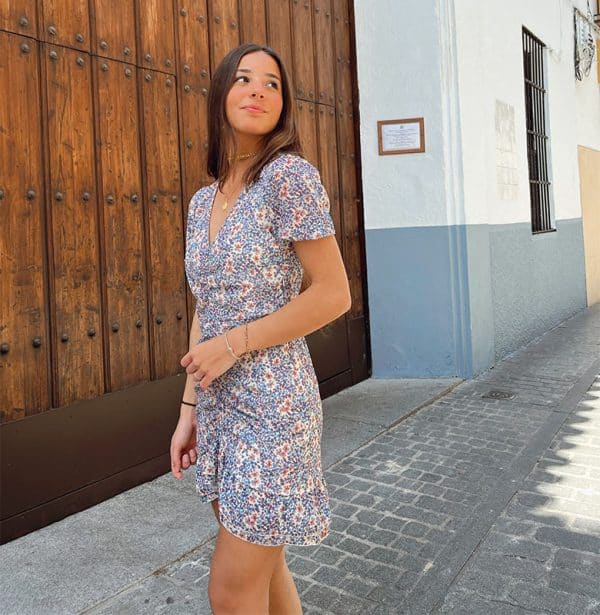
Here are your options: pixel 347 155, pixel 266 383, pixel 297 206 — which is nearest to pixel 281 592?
pixel 266 383

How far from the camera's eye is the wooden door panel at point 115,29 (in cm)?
336

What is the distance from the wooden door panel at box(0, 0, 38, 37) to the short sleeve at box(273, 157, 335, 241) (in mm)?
2078

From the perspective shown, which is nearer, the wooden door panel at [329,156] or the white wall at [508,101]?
the wooden door panel at [329,156]

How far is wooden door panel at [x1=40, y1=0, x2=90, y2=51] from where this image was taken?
3096mm

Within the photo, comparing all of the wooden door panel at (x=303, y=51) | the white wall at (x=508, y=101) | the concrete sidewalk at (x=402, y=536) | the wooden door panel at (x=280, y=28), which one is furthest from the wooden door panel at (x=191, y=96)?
the white wall at (x=508, y=101)

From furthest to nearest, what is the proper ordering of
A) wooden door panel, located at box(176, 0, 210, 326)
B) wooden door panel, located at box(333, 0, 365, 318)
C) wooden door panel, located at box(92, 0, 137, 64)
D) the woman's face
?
wooden door panel, located at box(333, 0, 365, 318) → wooden door panel, located at box(176, 0, 210, 326) → wooden door panel, located at box(92, 0, 137, 64) → the woman's face

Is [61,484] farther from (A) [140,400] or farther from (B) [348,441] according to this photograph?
(B) [348,441]

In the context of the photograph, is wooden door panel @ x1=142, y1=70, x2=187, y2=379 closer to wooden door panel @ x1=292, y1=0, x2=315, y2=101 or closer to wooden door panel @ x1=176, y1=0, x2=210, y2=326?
wooden door panel @ x1=176, y1=0, x2=210, y2=326

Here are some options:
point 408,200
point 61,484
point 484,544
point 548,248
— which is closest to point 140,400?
point 61,484

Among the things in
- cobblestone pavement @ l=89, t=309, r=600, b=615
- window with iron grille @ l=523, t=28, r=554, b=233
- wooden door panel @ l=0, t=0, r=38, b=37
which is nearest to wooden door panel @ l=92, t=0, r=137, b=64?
wooden door panel @ l=0, t=0, r=38, b=37

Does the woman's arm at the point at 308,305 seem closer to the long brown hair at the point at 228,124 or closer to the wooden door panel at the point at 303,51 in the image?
Answer: the long brown hair at the point at 228,124

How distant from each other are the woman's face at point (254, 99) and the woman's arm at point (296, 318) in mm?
349

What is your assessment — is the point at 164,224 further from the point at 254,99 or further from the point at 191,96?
the point at 254,99

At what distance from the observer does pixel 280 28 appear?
4.86 metres
